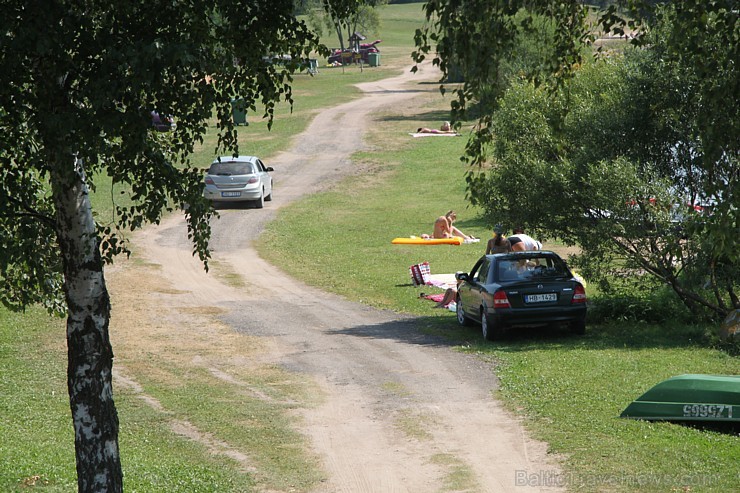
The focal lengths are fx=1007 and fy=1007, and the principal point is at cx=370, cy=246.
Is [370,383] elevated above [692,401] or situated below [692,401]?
below

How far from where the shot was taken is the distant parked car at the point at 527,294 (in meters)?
17.0

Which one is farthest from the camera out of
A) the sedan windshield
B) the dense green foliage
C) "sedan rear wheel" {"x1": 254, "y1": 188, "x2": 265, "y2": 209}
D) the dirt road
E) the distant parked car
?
"sedan rear wheel" {"x1": 254, "y1": 188, "x2": 265, "y2": 209}

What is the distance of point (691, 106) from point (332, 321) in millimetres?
8159

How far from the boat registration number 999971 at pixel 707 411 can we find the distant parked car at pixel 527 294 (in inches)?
226

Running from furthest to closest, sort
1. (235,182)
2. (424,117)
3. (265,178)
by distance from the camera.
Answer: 1. (424,117)
2. (265,178)
3. (235,182)

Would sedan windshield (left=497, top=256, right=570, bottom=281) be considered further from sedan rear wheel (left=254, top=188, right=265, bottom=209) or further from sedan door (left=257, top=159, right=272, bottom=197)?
sedan door (left=257, top=159, right=272, bottom=197)

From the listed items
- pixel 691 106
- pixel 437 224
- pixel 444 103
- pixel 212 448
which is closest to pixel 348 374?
pixel 212 448

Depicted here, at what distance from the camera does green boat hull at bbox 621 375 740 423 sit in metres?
11.0

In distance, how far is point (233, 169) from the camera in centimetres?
3756

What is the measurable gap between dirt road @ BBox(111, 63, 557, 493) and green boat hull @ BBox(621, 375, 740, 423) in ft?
5.03

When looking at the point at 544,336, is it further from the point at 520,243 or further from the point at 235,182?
the point at 235,182

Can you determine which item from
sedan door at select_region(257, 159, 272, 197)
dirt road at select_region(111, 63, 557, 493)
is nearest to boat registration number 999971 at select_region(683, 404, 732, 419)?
dirt road at select_region(111, 63, 557, 493)

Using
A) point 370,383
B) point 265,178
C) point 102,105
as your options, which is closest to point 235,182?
point 265,178

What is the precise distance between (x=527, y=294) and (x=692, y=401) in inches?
231
